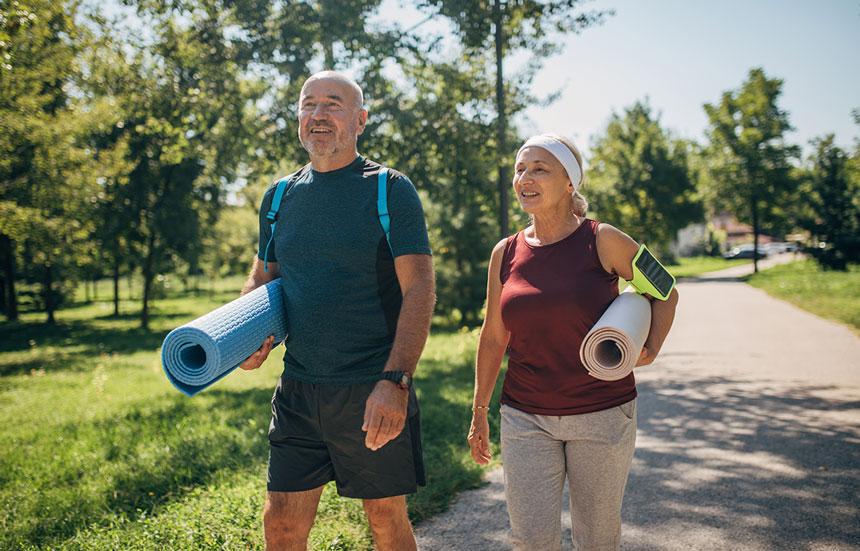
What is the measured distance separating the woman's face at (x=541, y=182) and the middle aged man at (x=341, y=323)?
46cm

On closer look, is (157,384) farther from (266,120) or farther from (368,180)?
(368,180)

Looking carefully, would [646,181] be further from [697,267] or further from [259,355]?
[259,355]

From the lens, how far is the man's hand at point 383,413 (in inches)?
90.9

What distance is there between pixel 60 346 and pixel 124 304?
20775 millimetres

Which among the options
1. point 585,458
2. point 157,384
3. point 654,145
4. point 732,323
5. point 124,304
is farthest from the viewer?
point 654,145

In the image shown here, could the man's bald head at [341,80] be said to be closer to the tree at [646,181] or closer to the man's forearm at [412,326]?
the man's forearm at [412,326]

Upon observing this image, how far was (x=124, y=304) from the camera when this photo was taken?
128ft

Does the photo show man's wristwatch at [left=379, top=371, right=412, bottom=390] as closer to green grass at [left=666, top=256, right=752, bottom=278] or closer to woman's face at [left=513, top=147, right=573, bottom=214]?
woman's face at [left=513, top=147, right=573, bottom=214]

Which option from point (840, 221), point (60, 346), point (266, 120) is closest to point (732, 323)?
point (266, 120)

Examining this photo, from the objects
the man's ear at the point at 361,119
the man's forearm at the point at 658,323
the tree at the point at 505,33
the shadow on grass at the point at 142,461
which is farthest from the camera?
the tree at the point at 505,33

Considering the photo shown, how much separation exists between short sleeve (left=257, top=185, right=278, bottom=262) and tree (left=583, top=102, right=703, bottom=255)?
125ft

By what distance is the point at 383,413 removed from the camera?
2312 mm

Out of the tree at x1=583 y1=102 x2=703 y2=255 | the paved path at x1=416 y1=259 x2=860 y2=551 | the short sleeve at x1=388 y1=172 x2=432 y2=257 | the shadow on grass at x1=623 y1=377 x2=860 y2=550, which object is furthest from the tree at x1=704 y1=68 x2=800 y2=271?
Answer: the short sleeve at x1=388 y1=172 x2=432 y2=257

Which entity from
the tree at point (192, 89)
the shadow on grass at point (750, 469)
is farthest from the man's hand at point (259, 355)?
the tree at point (192, 89)
